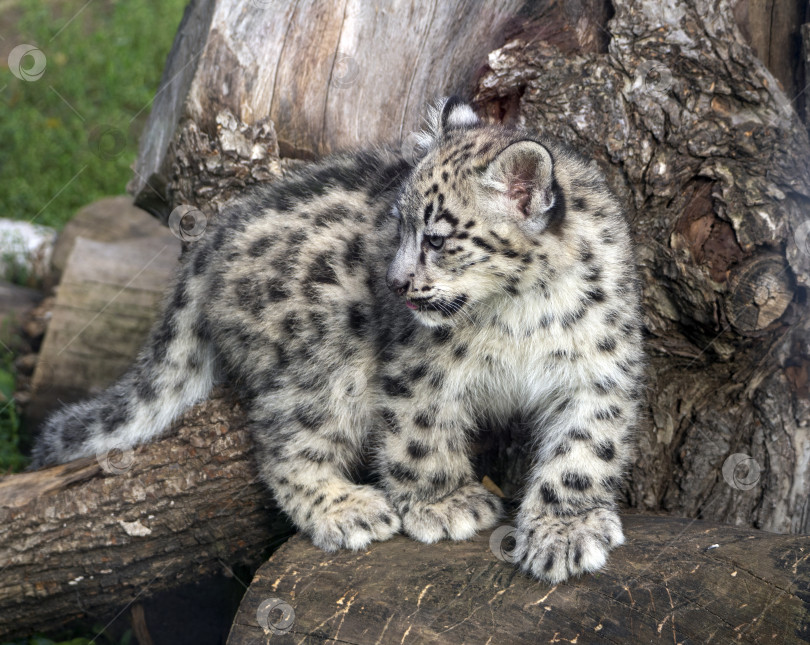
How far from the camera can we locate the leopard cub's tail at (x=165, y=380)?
4844mm

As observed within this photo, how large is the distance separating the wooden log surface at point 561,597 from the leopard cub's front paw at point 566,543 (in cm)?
6

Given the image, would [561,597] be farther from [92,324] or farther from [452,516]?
[92,324]

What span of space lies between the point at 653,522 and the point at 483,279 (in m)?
1.50

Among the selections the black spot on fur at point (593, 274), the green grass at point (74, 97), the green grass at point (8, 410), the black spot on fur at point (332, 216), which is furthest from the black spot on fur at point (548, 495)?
the green grass at point (74, 97)

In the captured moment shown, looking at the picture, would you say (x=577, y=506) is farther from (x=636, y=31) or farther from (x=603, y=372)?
(x=636, y=31)

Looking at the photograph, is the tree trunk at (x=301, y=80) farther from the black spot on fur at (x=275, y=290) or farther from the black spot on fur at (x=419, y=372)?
the black spot on fur at (x=419, y=372)

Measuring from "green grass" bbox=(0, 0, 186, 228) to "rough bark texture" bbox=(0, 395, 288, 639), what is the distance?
4.59 metres

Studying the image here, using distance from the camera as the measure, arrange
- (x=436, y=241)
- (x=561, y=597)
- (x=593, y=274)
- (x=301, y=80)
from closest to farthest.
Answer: (x=561, y=597) → (x=436, y=241) → (x=593, y=274) → (x=301, y=80)


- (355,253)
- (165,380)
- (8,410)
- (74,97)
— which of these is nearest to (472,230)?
(355,253)

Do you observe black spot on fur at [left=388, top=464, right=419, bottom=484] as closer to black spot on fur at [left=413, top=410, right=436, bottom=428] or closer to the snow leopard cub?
the snow leopard cub

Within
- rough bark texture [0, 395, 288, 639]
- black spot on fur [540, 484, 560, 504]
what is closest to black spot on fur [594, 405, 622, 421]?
black spot on fur [540, 484, 560, 504]

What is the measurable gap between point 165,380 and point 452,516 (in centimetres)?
187

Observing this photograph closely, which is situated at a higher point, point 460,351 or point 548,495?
point 460,351

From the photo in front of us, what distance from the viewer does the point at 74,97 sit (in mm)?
9711
